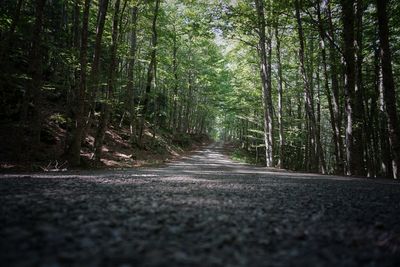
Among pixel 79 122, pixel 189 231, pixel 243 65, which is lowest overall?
pixel 189 231

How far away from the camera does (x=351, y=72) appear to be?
11633 millimetres

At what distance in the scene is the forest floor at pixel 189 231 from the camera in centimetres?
234

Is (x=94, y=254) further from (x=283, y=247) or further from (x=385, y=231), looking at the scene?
(x=385, y=231)

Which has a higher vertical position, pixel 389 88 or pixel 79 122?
pixel 389 88

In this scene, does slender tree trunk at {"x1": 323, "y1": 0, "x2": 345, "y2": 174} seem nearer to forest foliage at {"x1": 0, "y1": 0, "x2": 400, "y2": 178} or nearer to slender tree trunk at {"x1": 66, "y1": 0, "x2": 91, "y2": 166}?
forest foliage at {"x1": 0, "y1": 0, "x2": 400, "y2": 178}

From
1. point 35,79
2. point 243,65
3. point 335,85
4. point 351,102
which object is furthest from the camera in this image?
point 243,65

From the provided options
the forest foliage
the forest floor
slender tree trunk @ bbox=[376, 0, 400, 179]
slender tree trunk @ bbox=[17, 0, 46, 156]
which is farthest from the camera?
the forest foliage

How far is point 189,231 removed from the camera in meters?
3.07

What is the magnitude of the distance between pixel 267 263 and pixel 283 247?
475mm

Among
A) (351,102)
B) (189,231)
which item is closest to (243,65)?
Result: (351,102)

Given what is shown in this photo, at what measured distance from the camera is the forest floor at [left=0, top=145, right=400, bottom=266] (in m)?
2.34

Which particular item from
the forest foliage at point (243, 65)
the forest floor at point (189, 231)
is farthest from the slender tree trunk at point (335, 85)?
the forest floor at point (189, 231)

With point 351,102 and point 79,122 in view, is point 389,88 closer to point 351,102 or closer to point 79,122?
point 351,102

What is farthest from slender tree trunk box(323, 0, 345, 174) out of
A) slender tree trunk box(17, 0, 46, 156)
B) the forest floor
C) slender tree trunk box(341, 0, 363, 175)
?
slender tree trunk box(17, 0, 46, 156)
